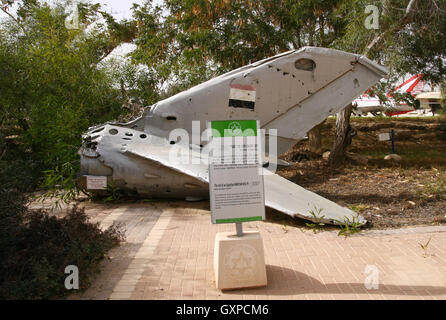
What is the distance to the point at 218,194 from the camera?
4180 millimetres

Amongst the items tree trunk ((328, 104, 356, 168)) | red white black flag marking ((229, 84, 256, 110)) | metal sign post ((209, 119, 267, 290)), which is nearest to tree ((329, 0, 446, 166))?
tree trunk ((328, 104, 356, 168))

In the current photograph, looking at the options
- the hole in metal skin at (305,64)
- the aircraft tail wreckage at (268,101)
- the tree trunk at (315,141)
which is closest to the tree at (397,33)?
the aircraft tail wreckage at (268,101)

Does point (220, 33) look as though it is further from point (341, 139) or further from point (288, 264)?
point (288, 264)

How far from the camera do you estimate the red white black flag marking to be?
845cm

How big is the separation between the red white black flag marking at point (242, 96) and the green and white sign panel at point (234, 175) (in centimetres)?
431

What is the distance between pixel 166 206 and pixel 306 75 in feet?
13.2

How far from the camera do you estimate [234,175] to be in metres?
4.22

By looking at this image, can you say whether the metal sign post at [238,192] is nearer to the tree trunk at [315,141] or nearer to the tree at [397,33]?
the tree at [397,33]

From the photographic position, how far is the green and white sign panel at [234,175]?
13.7ft

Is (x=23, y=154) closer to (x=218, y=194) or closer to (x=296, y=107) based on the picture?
(x=296, y=107)

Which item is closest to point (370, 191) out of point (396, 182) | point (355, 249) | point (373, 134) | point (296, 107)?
point (396, 182)

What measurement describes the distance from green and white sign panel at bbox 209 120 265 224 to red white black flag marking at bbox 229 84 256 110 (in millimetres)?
4305

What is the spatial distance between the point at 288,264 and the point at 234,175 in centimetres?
136

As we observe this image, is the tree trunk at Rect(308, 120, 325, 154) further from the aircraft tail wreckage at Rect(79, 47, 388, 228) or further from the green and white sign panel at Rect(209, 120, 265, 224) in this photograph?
the green and white sign panel at Rect(209, 120, 265, 224)
